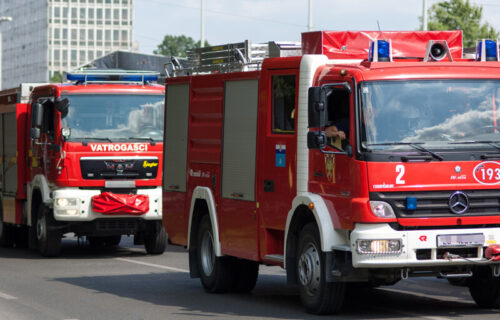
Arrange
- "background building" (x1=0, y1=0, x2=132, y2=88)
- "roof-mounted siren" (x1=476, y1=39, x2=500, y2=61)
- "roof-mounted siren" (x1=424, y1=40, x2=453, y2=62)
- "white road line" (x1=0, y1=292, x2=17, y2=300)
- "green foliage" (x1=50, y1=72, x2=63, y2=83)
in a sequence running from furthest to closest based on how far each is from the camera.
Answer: "background building" (x1=0, y1=0, x2=132, y2=88) → "green foliage" (x1=50, y1=72, x2=63, y2=83) → "white road line" (x1=0, y1=292, x2=17, y2=300) → "roof-mounted siren" (x1=476, y1=39, x2=500, y2=61) → "roof-mounted siren" (x1=424, y1=40, x2=453, y2=62)

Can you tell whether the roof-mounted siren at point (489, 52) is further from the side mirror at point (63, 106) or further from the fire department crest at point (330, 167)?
the side mirror at point (63, 106)

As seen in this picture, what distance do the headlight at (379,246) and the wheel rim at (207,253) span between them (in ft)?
12.5

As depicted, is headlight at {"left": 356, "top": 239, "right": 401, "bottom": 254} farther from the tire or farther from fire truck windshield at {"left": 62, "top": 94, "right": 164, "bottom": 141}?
fire truck windshield at {"left": 62, "top": 94, "right": 164, "bottom": 141}

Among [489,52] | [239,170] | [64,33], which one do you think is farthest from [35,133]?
[64,33]

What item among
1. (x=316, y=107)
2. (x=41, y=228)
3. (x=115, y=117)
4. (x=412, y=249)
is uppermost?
(x=316, y=107)

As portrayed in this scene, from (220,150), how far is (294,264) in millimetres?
2418

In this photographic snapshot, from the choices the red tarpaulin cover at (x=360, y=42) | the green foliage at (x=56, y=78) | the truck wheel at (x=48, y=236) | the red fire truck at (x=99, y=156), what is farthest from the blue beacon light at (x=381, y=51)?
the green foliage at (x=56, y=78)

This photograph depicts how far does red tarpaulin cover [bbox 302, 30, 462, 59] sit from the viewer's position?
12094 millimetres

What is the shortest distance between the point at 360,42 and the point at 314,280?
2681 mm

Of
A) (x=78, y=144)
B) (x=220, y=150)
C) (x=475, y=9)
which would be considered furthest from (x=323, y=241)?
(x=475, y=9)

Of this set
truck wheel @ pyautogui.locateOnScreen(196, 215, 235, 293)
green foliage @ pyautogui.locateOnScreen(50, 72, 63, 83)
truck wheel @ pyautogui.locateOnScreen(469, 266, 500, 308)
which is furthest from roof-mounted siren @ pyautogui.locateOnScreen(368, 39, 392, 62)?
green foliage @ pyautogui.locateOnScreen(50, 72, 63, 83)

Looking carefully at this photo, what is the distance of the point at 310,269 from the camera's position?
11531mm

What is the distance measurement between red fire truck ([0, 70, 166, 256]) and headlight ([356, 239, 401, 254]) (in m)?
9.60

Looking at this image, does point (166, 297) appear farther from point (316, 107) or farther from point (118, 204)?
point (118, 204)
